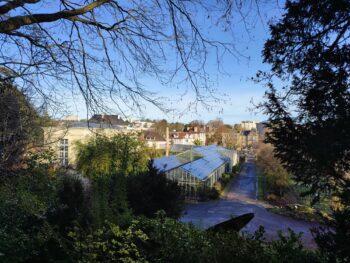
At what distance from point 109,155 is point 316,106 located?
17319 mm

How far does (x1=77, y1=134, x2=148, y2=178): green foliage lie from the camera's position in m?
18.1

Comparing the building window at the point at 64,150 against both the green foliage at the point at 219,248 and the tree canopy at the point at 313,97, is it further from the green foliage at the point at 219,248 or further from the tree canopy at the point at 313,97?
the tree canopy at the point at 313,97

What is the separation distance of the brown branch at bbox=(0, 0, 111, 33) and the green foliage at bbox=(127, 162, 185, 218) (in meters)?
5.30

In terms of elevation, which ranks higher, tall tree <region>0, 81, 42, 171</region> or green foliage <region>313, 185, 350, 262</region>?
tall tree <region>0, 81, 42, 171</region>

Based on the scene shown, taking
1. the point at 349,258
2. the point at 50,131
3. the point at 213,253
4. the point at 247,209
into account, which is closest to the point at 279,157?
the point at 349,258

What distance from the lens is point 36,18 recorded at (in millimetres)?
3178

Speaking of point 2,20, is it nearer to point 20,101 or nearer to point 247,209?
point 20,101

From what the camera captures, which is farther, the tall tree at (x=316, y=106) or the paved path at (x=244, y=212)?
the paved path at (x=244, y=212)

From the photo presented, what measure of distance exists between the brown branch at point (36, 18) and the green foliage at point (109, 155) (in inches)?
571

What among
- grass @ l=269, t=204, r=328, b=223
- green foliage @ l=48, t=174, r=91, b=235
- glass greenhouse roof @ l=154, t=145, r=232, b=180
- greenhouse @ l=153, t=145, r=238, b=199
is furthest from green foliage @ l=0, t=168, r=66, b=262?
grass @ l=269, t=204, r=328, b=223

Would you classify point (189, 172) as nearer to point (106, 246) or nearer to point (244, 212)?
point (244, 212)

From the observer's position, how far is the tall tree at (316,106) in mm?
2270

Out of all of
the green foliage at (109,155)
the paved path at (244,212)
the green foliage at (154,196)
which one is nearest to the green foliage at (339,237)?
the green foliage at (154,196)

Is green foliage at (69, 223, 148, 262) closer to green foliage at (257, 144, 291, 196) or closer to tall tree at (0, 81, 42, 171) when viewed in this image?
tall tree at (0, 81, 42, 171)
